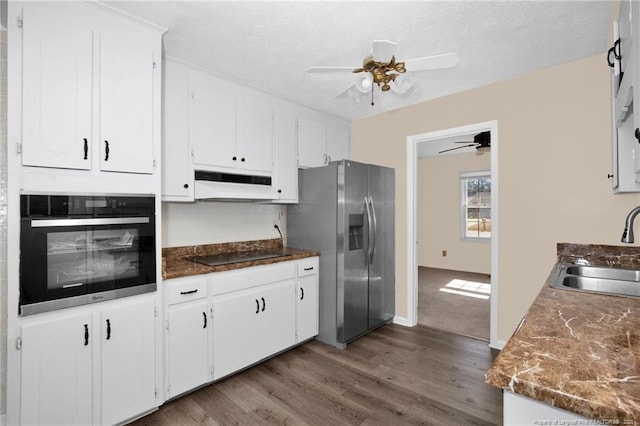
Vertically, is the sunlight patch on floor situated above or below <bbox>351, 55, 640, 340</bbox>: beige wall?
below

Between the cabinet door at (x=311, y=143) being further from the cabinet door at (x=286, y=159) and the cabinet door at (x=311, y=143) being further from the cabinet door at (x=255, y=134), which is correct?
the cabinet door at (x=255, y=134)

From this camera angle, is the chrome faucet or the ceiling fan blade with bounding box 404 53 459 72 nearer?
the chrome faucet

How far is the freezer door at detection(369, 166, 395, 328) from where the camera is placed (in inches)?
137

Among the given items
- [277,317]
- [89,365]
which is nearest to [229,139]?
[277,317]

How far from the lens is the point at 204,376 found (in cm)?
235

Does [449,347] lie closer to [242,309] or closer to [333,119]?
[242,309]

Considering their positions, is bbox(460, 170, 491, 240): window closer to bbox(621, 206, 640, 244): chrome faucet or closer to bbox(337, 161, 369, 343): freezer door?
bbox(337, 161, 369, 343): freezer door

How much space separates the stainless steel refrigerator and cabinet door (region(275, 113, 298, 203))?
0.41 ft

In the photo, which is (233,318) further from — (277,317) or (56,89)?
(56,89)

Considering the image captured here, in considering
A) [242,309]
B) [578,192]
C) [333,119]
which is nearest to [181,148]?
[242,309]

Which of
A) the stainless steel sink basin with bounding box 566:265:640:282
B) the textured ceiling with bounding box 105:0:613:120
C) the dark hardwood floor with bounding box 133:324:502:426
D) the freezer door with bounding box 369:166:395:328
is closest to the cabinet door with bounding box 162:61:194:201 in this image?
the textured ceiling with bounding box 105:0:613:120

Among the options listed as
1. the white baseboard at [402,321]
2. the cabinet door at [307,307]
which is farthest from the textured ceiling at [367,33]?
the white baseboard at [402,321]

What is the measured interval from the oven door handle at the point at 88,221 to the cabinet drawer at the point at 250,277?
A: 0.67 metres

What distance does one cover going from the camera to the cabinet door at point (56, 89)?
167cm
